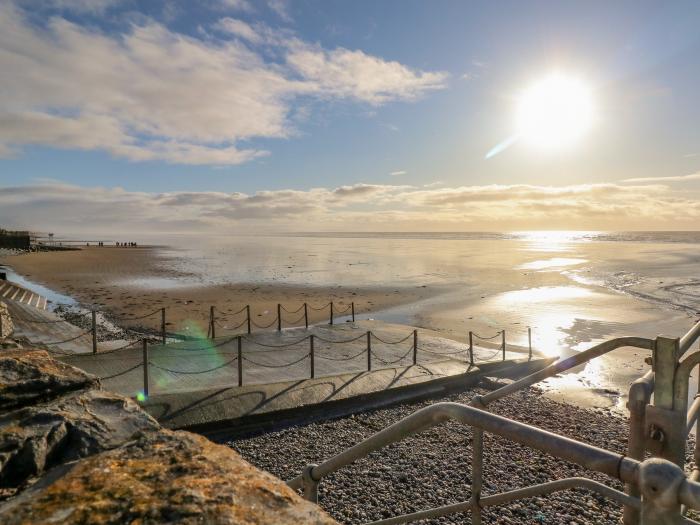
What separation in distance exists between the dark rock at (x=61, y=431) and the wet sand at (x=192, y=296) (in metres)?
16.0

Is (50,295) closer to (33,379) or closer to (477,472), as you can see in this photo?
(33,379)

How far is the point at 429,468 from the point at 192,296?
78.7ft

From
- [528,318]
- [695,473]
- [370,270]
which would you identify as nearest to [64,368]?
[695,473]

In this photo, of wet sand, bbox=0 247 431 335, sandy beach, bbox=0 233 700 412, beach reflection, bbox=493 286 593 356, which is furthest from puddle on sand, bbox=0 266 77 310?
beach reflection, bbox=493 286 593 356

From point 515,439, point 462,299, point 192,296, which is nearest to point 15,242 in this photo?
point 192,296

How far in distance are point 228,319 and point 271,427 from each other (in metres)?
13.8

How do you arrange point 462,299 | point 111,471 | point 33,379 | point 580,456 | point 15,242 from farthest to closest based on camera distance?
point 15,242 < point 462,299 < point 33,379 < point 111,471 < point 580,456

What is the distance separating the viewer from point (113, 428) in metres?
2.32

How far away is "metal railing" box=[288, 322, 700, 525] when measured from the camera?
3.90 ft

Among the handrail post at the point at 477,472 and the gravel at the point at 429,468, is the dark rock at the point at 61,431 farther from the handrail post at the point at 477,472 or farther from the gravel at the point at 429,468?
the gravel at the point at 429,468

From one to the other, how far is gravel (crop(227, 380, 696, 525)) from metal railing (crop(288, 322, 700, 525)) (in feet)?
11.4

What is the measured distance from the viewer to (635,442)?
2.03 metres

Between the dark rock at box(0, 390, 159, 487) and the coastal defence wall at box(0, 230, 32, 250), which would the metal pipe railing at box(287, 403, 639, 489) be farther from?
the coastal defence wall at box(0, 230, 32, 250)

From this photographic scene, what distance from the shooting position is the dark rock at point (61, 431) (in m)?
1.94
